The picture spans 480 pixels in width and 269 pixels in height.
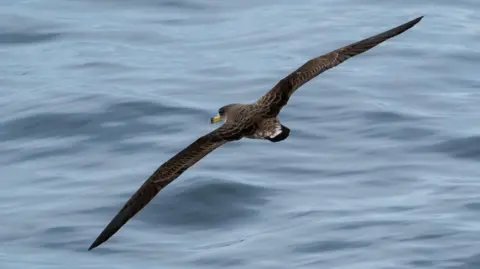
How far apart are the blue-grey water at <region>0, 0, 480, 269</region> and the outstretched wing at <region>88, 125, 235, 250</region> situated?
447cm

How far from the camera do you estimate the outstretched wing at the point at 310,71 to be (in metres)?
13.2

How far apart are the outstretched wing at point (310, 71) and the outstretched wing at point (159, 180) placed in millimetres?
940

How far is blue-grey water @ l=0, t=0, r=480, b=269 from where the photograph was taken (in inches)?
671

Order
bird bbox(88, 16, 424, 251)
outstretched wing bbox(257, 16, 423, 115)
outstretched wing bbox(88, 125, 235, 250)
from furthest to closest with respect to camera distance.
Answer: outstretched wing bbox(257, 16, 423, 115), bird bbox(88, 16, 424, 251), outstretched wing bbox(88, 125, 235, 250)

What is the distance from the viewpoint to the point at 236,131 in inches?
501

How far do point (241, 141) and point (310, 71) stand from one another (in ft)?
20.6

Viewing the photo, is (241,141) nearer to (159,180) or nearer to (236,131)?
(236,131)

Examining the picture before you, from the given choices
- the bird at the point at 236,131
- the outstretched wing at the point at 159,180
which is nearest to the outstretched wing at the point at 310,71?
the bird at the point at 236,131

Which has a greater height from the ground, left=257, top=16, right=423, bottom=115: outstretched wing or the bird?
left=257, top=16, right=423, bottom=115: outstretched wing

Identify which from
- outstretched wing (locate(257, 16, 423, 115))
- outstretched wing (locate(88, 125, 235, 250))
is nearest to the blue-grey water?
outstretched wing (locate(257, 16, 423, 115))

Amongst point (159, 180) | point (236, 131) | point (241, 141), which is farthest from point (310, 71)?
point (241, 141)

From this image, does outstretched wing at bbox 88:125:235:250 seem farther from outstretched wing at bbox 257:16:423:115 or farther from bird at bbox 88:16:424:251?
outstretched wing at bbox 257:16:423:115

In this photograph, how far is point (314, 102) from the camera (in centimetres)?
2109

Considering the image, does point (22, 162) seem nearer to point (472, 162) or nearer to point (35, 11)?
point (472, 162)
